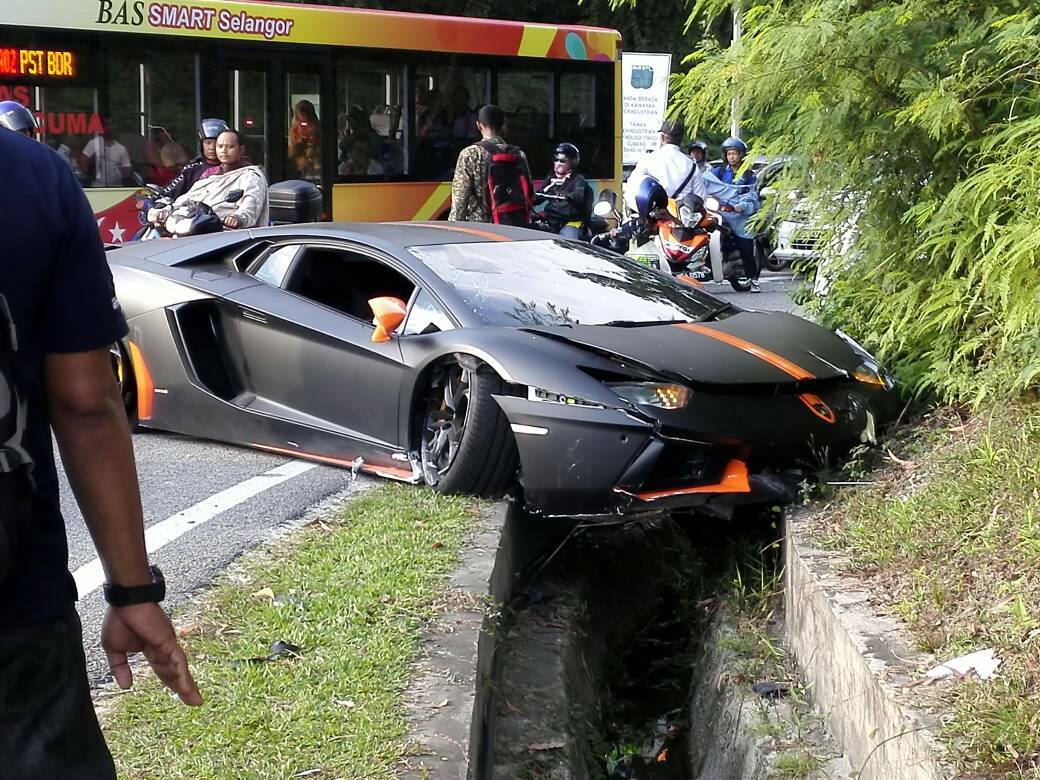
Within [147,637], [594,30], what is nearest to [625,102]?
[594,30]

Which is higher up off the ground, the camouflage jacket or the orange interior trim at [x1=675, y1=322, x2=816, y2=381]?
the camouflage jacket

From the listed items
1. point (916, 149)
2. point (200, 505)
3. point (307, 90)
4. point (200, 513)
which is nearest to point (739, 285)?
point (307, 90)

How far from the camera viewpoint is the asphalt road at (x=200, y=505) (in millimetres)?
4859

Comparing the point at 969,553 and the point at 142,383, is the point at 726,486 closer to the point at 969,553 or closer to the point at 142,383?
the point at 969,553

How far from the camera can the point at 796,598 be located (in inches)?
202

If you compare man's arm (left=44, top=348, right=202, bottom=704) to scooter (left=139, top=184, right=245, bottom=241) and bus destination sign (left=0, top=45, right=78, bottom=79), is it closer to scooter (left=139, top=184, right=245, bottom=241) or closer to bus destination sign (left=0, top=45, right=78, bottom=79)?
scooter (left=139, top=184, right=245, bottom=241)

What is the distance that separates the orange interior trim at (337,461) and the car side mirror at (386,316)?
1.88 ft

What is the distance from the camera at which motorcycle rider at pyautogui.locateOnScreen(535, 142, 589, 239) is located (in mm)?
12930

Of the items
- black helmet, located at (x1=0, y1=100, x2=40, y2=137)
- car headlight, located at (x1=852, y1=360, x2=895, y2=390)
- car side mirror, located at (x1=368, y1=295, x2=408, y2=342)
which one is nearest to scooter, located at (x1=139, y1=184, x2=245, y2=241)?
black helmet, located at (x1=0, y1=100, x2=40, y2=137)

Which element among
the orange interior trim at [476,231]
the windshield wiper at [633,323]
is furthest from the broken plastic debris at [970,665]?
the orange interior trim at [476,231]

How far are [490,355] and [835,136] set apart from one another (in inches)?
87.0

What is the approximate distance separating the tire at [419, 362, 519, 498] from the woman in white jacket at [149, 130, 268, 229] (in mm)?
3990

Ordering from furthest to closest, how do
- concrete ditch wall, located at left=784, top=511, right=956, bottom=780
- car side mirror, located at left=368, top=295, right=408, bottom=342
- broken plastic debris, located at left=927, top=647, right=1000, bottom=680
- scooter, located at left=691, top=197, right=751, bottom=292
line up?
scooter, located at left=691, top=197, right=751, bottom=292, car side mirror, located at left=368, top=295, right=408, bottom=342, broken plastic debris, located at left=927, top=647, right=1000, bottom=680, concrete ditch wall, located at left=784, top=511, right=956, bottom=780

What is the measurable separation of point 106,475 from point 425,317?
13.0 feet
